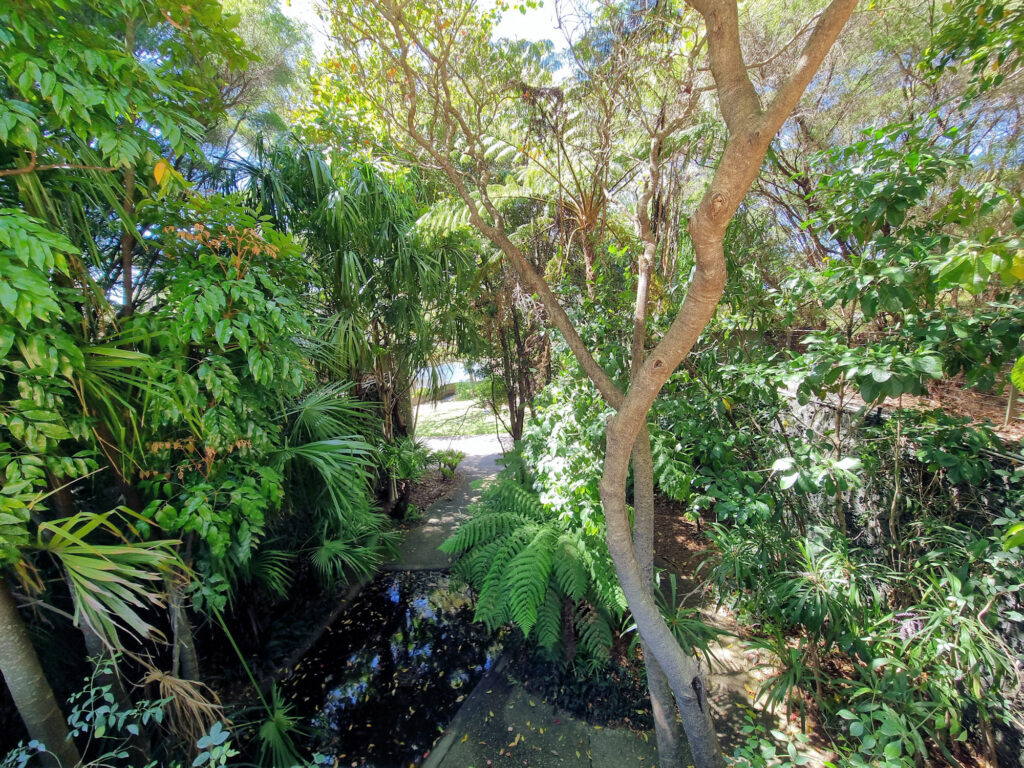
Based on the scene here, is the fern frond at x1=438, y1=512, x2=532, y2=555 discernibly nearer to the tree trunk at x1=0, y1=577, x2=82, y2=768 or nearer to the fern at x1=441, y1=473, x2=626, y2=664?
the fern at x1=441, y1=473, x2=626, y2=664

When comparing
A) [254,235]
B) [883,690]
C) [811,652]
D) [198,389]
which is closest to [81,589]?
[198,389]

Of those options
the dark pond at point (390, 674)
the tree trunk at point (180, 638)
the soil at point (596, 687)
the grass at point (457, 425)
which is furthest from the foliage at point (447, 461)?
the tree trunk at point (180, 638)

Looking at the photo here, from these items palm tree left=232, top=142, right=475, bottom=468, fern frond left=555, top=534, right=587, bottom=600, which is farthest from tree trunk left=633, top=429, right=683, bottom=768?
palm tree left=232, top=142, right=475, bottom=468

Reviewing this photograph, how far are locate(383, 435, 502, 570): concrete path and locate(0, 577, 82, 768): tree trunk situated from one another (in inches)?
103

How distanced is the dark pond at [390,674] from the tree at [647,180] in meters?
1.48

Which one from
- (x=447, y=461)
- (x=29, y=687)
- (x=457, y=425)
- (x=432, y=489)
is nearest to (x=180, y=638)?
(x=29, y=687)

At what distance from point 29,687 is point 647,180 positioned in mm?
3546

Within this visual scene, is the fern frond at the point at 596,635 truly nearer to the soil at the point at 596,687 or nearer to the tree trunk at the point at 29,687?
the soil at the point at 596,687

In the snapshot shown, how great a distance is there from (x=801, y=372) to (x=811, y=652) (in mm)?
1611

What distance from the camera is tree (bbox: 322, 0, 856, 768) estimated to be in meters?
1.17

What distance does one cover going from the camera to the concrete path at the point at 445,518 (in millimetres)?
4289

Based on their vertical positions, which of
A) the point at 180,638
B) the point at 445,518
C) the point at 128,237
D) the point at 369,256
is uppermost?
the point at 369,256

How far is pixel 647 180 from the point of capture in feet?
6.63

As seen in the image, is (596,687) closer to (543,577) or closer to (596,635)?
(596,635)
